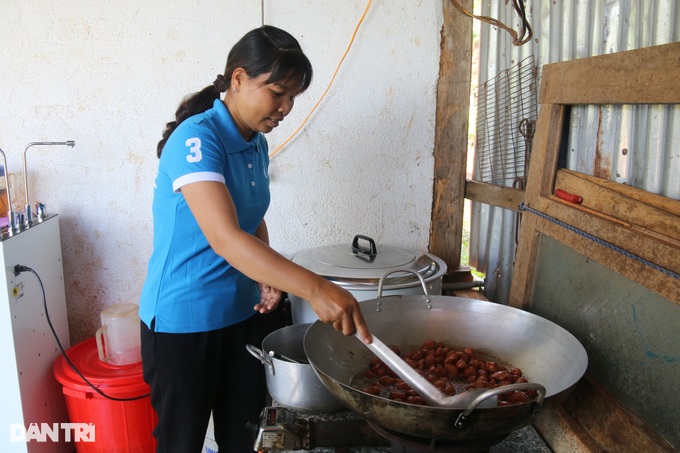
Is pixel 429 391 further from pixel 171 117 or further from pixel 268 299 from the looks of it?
pixel 171 117

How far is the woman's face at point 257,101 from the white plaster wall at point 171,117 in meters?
0.89

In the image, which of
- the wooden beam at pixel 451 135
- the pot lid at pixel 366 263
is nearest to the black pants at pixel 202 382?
the pot lid at pixel 366 263

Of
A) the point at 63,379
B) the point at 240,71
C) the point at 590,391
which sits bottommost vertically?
the point at 63,379

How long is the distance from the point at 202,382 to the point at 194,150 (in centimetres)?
82

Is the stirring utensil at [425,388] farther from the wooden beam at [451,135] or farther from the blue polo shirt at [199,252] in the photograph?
the wooden beam at [451,135]

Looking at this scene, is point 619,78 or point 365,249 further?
point 365,249

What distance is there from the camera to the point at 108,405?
93.2 inches

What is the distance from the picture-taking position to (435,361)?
5.16 feet

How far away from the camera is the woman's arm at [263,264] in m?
1.19

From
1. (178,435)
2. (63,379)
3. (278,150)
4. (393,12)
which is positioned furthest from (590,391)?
(63,379)

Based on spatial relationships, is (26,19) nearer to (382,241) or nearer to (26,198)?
(26,198)

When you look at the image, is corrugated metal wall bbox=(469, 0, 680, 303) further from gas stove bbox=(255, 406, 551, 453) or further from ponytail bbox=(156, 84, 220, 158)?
ponytail bbox=(156, 84, 220, 158)

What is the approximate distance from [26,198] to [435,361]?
6.60 ft

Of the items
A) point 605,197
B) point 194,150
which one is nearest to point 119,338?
point 194,150
